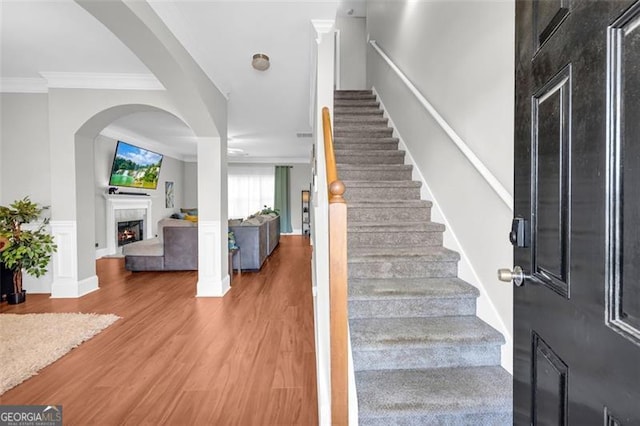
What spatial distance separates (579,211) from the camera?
550 mm

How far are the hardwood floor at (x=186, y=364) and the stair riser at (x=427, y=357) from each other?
0.45 meters

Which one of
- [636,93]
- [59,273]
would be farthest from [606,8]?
[59,273]

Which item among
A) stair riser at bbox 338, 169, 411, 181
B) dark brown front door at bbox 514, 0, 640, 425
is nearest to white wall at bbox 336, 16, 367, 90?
stair riser at bbox 338, 169, 411, 181

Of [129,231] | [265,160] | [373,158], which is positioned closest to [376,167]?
[373,158]

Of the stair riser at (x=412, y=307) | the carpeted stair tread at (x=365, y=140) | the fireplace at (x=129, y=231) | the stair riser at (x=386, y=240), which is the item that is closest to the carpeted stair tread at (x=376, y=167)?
the carpeted stair tread at (x=365, y=140)

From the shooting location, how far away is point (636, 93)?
17.0 inches

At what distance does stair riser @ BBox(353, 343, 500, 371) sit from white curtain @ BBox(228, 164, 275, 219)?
27.8 ft

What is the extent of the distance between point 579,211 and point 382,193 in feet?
6.87

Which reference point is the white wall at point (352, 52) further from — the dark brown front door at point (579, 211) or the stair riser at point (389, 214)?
the dark brown front door at point (579, 211)

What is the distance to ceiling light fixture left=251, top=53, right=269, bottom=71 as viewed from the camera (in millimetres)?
2948

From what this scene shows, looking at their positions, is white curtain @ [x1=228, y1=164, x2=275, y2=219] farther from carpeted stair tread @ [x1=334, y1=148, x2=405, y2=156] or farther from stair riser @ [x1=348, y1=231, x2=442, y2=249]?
stair riser @ [x1=348, y1=231, x2=442, y2=249]

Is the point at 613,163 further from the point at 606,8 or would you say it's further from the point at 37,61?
the point at 37,61

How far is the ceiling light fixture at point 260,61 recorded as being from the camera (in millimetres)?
2948

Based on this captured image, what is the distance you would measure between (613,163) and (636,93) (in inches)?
4.0
